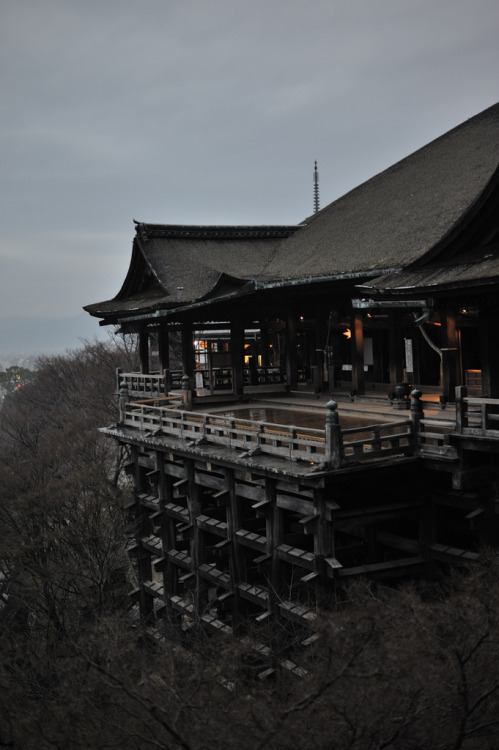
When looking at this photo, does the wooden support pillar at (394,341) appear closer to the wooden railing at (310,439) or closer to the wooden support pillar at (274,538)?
the wooden railing at (310,439)

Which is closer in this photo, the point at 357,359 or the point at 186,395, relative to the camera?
the point at 357,359

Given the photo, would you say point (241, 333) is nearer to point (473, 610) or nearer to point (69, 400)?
point (473, 610)

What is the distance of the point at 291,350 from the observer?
2464cm

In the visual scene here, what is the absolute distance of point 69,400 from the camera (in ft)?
174

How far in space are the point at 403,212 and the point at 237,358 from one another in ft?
25.3

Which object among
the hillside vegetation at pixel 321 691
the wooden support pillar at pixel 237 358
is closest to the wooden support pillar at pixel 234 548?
the hillside vegetation at pixel 321 691

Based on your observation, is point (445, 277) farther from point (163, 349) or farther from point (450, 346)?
point (163, 349)

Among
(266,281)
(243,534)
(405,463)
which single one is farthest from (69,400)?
(405,463)

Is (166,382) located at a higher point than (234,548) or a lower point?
higher

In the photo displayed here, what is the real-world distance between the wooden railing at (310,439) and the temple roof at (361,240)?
3598mm

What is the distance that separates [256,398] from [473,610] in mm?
15384

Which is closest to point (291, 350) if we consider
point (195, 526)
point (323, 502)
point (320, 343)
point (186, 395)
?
point (320, 343)

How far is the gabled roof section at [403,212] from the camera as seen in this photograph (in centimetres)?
1977


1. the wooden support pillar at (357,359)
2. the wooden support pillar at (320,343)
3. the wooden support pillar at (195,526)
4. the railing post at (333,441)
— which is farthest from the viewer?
the wooden support pillar at (320,343)
